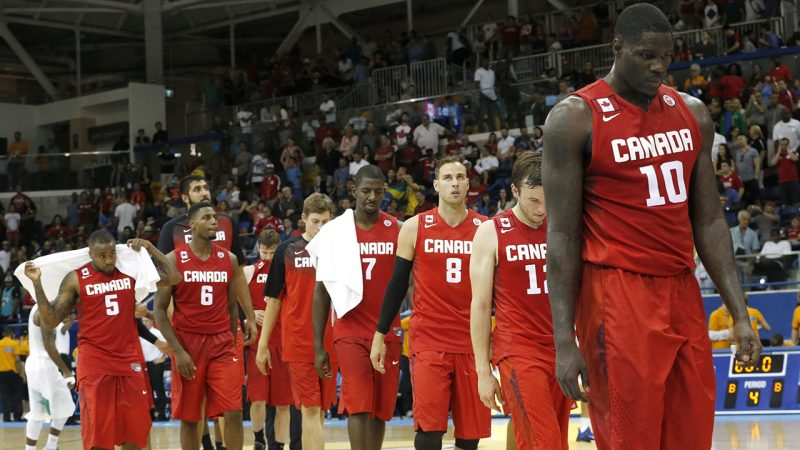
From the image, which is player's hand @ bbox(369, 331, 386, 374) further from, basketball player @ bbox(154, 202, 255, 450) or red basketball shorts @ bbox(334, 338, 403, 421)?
basketball player @ bbox(154, 202, 255, 450)

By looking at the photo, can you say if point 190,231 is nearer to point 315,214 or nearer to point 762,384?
point 315,214

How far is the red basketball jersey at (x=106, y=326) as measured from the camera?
9.28 m

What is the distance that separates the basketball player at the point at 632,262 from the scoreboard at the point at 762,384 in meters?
10.6

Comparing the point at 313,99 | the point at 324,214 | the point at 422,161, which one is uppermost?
the point at 313,99

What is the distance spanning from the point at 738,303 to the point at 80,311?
6604mm

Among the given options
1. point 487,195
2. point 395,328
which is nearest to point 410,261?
point 395,328

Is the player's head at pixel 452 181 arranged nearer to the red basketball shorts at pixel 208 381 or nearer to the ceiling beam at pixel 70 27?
the red basketball shorts at pixel 208 381

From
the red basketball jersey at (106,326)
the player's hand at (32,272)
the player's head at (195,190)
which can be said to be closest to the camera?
the red basketball jersey at (106,326)

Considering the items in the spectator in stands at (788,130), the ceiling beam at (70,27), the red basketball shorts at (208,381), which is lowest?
the red basketball shorts at (208,381)

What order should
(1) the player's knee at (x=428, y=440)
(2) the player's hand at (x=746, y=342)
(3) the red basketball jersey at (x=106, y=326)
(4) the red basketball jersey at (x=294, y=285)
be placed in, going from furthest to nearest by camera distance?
(4) the red basketball jersey at (x=294, y=285)
(3) the red basketball jersey at (x=106, y=326)
(1) the player's knee at (x=428, y=440)
(2) the player's hand at (x=746, y=342)

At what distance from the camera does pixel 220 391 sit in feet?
31.8

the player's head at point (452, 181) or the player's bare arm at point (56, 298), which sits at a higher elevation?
the player's head at point (452, 181)

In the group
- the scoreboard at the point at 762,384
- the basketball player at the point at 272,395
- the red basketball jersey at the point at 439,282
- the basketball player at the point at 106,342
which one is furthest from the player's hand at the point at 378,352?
the scoreboard at the point at 762,384

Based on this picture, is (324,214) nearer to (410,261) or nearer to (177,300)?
(177,300)
